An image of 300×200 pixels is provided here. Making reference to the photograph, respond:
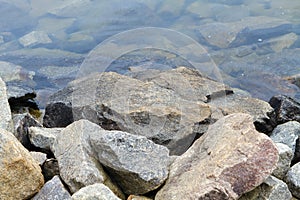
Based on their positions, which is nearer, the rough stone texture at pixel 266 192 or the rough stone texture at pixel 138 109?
the rough stone texture at pixel 266 192

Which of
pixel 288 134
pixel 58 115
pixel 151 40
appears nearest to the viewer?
pixel 288 134

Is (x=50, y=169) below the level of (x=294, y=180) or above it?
above

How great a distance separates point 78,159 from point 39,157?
1.54 ft

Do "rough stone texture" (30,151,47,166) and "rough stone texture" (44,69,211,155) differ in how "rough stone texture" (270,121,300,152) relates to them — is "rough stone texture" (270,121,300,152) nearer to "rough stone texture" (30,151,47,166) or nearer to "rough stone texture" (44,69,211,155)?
"rough stone texture" (44,69,211,155)

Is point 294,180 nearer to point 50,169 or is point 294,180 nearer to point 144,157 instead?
point 144,157

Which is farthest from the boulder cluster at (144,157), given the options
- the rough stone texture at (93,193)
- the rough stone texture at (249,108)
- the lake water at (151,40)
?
the lake water at (151,40)

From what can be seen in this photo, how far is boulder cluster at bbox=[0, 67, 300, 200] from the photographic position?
3.20 m

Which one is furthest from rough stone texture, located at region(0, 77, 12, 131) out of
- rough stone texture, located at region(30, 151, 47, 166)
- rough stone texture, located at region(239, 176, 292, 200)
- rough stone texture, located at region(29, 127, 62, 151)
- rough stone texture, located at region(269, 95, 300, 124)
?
rough stone texture, located at region(269, 95, 300, 124)

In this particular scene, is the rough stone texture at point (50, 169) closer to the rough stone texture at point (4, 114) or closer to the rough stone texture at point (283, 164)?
the rough stone texture at point (4, 114)

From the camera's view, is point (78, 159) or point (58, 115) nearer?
point (78, 159)

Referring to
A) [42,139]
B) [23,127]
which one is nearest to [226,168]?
[42,139]

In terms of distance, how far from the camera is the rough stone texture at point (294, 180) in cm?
376

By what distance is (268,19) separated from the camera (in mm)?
11039

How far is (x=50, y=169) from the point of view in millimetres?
3615
